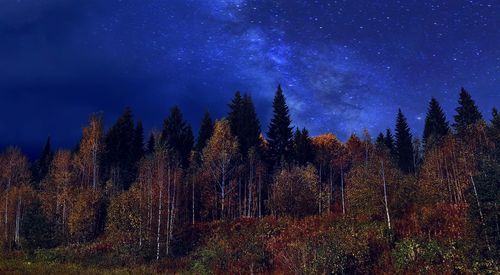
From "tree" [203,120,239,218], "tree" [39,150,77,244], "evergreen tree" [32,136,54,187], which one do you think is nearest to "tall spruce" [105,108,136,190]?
"tree" [39,150,77,244]

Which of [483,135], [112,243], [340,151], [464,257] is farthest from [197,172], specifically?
[483,135]

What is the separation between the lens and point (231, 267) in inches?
1093

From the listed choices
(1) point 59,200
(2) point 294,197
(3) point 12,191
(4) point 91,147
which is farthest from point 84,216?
(2) point 294,197

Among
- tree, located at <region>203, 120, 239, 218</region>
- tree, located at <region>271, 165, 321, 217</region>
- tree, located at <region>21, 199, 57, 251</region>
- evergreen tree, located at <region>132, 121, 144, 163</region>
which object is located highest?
evergreen tree, located at <region>132, 121, 144, 163</region>

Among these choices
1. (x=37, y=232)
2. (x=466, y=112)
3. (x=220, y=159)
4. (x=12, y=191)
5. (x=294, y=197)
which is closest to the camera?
(x=37, y=232)

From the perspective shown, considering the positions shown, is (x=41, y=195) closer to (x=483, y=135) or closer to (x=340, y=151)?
(x=340, y=151)

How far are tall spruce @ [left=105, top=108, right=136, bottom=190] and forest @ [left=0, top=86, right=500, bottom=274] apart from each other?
0.75ft

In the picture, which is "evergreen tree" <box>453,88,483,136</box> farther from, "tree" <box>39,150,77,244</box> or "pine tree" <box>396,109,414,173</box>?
"tree" <box>39,150,77,244</box>

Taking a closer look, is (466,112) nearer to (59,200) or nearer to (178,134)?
(178,134)

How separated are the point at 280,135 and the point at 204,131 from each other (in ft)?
49.8

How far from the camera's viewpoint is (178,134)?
247 ft

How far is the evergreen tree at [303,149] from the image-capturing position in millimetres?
68625

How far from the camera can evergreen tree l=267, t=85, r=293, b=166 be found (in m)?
68.2

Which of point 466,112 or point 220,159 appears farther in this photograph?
point 466,112
